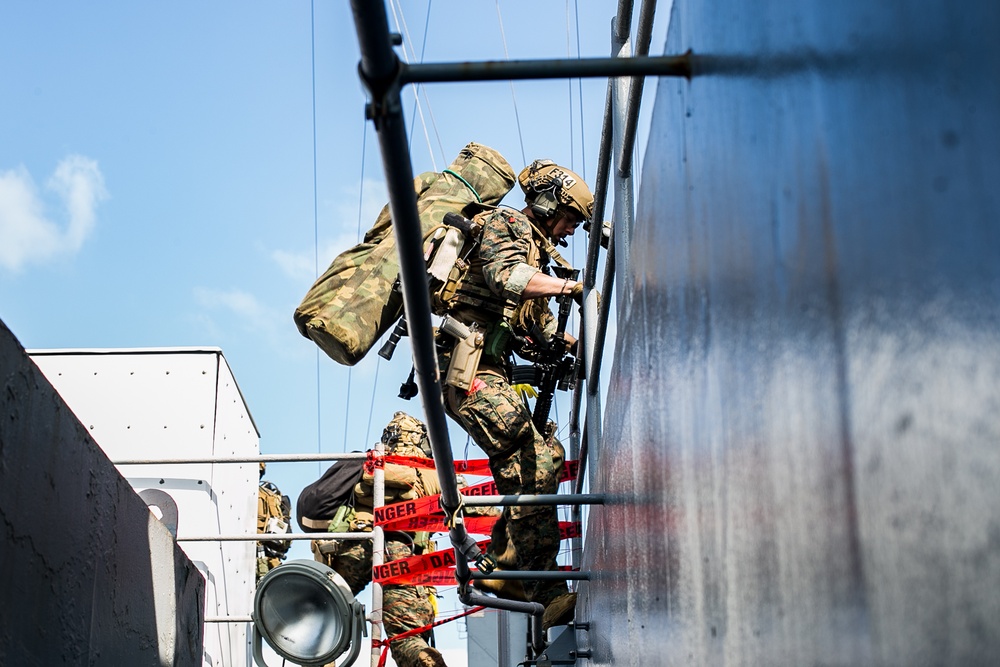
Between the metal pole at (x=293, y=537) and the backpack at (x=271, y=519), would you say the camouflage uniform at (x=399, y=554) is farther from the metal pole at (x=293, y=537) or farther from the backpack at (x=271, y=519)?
the backpack at (x=271, y=519)

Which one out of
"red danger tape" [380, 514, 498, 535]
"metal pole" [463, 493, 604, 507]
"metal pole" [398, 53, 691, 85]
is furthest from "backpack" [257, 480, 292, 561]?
"metal pole" [398, 53, 691, 85]

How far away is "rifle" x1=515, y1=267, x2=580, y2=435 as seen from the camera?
263 inches

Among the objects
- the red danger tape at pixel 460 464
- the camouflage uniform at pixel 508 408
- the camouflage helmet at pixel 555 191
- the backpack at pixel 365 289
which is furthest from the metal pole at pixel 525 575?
the red danger tape at pixel 460 464

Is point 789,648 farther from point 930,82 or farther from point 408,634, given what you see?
point 408,634

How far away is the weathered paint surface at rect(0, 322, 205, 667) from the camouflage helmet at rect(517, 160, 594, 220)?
12.2ft

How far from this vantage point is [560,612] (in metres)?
6.24

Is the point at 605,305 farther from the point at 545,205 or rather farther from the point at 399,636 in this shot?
the point at 399,636

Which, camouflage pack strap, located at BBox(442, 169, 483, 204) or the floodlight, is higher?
camouflage pack strap, located at BBox(442, 169, 483, 204)

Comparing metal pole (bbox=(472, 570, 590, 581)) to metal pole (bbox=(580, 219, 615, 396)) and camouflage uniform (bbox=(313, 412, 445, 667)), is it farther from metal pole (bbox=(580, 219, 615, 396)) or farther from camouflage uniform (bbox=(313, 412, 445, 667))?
camouflage uniform (bbox=(313, 412, 445, 667))

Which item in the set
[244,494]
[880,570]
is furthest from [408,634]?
[880,570]

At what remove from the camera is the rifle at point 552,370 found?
6691 mm

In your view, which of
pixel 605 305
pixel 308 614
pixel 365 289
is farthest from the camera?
pixel 308 614

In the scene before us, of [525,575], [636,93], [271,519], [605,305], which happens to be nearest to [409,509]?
[525,575]

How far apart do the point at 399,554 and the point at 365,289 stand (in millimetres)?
2832
